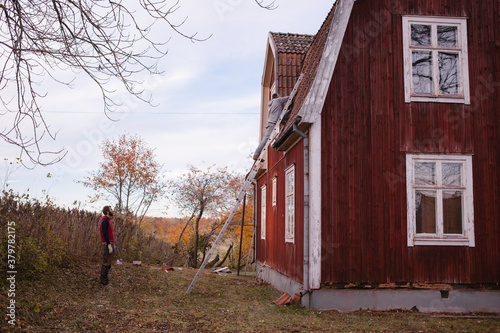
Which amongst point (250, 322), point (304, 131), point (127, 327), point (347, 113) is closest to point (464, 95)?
point (347, 113)

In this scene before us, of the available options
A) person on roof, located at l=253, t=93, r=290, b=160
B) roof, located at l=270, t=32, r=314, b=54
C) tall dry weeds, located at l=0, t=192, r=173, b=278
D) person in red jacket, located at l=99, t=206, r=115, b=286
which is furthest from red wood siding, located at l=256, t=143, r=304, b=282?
tall dry weeds, located at l=0, t=192, r=173, b=278

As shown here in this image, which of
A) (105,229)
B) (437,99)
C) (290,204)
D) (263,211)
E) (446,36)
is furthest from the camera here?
(263,211)

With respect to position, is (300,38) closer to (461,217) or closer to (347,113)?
(347,113)

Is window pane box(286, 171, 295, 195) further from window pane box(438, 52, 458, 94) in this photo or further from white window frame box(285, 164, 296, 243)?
window pane box(438, 52, 458, 94)

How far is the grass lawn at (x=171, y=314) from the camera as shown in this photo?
7148mm

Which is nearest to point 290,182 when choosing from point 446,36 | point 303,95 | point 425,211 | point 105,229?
point 303,95

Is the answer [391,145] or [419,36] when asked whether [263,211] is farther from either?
[419,36]

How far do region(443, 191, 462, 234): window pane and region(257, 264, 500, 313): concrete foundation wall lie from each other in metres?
1.29

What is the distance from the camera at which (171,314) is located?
8.47 metres

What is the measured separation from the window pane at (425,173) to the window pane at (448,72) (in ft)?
5.51

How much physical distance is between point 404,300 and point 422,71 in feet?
16.4

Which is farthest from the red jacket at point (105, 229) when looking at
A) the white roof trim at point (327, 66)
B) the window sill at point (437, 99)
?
the window sill at point (437, 99)

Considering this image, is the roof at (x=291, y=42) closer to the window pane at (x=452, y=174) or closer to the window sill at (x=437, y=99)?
the window sill at (x=437, y=99)

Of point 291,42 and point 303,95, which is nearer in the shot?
point 303,95
